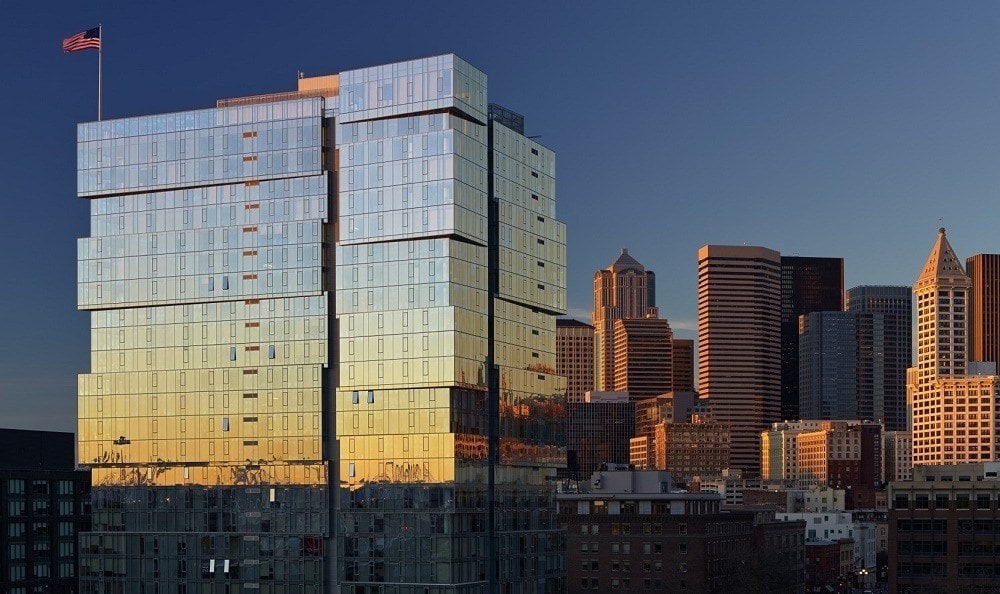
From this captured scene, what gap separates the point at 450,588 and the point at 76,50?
80.0m

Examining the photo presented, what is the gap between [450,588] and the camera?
199875 millimetres

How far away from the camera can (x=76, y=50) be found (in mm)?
196125

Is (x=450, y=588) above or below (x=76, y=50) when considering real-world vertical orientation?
below
